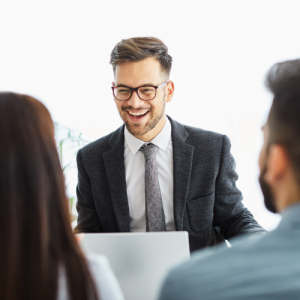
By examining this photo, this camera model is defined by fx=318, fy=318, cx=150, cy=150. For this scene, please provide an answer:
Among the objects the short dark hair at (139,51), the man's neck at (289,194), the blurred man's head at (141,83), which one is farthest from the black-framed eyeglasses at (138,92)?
the man's neck at (289,194)

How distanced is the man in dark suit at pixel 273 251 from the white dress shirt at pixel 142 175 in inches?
37.6

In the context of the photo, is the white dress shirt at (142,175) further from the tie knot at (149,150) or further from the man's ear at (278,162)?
the man's ear at (278,162)

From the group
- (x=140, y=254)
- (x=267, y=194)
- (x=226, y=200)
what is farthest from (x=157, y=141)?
(x=267, y=194)

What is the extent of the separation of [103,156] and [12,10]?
1.96 m

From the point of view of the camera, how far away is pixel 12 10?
2.81 metres

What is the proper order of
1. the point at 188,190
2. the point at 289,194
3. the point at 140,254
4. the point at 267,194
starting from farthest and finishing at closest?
the point at 188,190 < the point at 140,254 < the point at 267,194 < the point at 289,194

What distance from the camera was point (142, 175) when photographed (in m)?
1.64

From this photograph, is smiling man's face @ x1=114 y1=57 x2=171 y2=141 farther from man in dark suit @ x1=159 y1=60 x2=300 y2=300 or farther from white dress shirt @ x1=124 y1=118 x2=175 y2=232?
man in dark suit @ x1=159 y1=60 x2=300 y2=300

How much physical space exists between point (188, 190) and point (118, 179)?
1.17 feet

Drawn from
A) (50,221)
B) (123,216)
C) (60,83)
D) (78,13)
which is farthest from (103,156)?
(78,13)

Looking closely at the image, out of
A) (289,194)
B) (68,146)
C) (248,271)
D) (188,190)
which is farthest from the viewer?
(68,146)

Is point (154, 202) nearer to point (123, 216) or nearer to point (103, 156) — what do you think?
point (123, 216)

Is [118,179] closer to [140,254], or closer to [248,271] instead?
[140,254]

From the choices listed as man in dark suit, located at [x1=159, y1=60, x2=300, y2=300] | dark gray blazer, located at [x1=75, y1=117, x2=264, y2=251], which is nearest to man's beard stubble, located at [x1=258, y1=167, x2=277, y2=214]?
man in dark suit, located at [x1=159, y1=60, x2=300, y2=300]
